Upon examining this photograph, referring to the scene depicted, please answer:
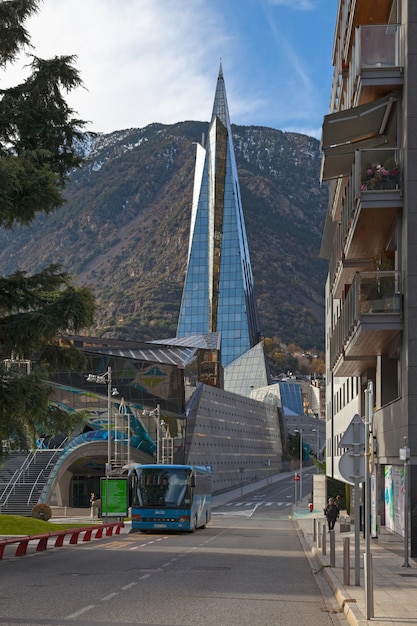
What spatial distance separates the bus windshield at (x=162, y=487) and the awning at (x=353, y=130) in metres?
14.6

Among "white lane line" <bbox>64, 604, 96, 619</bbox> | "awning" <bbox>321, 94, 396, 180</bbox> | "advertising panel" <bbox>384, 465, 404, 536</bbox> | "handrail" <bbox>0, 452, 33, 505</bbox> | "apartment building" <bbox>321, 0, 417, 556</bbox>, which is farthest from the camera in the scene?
"handrail" <bbox>0, 452, 33, 505</bbox>

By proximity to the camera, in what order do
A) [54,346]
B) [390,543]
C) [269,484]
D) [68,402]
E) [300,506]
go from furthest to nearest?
[269,484], [68,402], [300,506], [390,543], [54,346]

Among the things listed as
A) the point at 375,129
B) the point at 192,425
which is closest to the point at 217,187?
the point at 192,425

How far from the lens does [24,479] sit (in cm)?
9319

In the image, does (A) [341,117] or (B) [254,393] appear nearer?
(A) [341,117]

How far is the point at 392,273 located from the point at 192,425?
82.9m

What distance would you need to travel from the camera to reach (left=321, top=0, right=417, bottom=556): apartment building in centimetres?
2666

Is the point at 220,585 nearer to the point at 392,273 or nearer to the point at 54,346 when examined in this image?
the point at 54,346

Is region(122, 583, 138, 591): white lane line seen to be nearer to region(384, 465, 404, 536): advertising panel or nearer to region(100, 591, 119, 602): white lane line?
region(100, 591, 119, 602): white lane line

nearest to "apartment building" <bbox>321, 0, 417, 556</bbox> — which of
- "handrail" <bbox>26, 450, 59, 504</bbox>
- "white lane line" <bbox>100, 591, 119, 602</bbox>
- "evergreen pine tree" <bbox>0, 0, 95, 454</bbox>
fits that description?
"evergreen pine tree" <bbox>0, 0, 95, 454</bbox>

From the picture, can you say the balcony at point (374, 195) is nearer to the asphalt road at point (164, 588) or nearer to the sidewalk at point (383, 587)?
the sidewalk at point (383, 587)

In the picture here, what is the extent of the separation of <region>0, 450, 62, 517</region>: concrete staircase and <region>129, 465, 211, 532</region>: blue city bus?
47421 mm

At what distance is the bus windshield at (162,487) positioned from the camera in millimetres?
40844

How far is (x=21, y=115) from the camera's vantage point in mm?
26906
